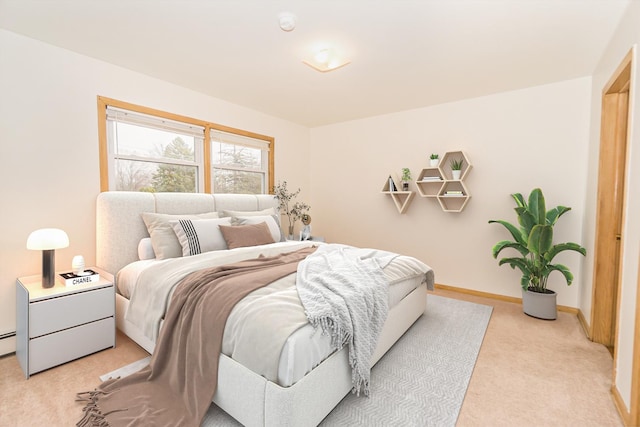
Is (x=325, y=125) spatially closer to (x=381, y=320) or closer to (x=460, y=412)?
(x=381, y=320)

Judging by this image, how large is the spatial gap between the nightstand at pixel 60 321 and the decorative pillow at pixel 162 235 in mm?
444

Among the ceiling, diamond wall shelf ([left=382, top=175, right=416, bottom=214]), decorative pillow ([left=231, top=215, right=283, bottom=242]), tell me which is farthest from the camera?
diamond wall shelf ([left=382, top=175, right=416, bottom=214])

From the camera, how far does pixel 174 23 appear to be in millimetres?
2131

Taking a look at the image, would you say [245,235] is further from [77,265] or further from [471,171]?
[471,171]

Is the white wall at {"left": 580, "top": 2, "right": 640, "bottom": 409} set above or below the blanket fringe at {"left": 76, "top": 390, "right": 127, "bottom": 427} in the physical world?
above

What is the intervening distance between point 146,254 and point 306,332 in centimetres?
206

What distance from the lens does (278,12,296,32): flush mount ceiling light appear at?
6.59 ft

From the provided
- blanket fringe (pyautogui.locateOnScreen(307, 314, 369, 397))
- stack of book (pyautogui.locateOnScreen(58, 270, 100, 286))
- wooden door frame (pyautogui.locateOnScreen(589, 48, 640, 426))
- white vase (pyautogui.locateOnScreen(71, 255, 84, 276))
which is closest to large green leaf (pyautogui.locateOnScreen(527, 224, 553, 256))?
wooden door frame (pyautogui.locateOnScreen(589, 48, 640, 426))

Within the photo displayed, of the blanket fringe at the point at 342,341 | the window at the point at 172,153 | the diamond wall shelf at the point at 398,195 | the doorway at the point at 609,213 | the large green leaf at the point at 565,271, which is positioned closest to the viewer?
the blanket fringe at the point at 342,341

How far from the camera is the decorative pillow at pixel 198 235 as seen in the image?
8.88 ft

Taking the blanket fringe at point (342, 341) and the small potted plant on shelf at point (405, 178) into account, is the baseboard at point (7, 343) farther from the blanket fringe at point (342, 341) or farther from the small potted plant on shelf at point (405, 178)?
the small potted plant on shelf at point (405, 178)

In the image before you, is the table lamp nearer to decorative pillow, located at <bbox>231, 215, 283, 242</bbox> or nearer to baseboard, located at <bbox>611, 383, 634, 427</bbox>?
decorative pillow, located at <bbox>231, 215, 283, 242</bbox>

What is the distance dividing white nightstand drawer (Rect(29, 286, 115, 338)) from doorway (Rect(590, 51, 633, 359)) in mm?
4022

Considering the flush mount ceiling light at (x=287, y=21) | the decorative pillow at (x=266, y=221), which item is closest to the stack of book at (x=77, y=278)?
the decorative pillow at (x=266, y=221)
